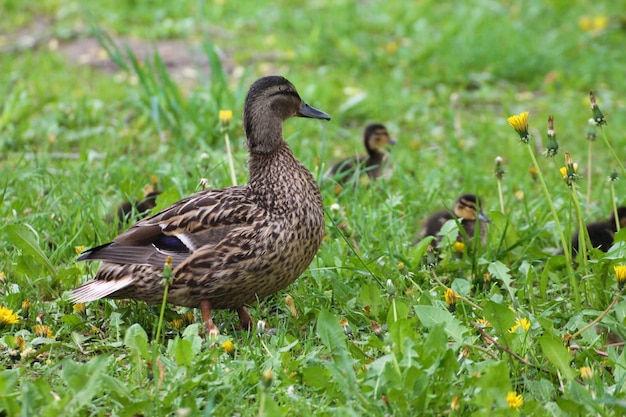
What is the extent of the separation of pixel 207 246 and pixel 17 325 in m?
0.91

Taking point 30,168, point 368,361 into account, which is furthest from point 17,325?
point 30,168

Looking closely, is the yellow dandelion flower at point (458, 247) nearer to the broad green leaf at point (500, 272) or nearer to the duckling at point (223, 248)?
the broad green leaf at point (500, 272)

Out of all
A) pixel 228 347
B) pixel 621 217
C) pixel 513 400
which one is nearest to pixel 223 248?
pixel 228 347

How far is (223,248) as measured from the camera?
423cm

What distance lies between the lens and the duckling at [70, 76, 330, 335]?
421cm

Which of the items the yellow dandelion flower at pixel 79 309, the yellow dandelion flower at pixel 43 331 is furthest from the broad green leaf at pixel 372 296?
the yellow dandelion flower at pixel 43 331

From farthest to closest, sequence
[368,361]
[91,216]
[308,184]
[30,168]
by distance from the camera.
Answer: [30,168], [91,216], [308,184], [368,361]

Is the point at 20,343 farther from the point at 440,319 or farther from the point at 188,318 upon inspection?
the point at 440,319

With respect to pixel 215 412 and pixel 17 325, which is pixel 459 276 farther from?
pixel 17 325

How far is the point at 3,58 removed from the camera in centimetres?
898

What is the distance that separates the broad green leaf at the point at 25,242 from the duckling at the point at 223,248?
0.35 metres

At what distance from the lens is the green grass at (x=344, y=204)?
3490mm

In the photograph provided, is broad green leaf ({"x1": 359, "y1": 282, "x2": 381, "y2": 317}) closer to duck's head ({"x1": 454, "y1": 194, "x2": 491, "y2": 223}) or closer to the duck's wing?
the duck's wing

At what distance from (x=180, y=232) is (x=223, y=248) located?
25 cm
